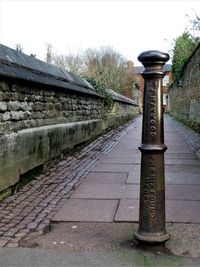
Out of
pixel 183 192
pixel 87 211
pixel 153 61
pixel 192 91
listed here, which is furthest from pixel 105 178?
pixel 192 91

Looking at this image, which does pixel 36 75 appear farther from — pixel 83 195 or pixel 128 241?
pixel 128 241

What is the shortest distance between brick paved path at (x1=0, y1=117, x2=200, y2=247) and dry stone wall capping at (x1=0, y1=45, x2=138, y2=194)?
0.37 m

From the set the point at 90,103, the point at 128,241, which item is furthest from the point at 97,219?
the point at 90,103

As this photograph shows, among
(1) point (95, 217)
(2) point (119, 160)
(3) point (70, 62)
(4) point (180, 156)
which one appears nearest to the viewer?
(1) point (95, 217)

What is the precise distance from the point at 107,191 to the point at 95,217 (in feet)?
4.47

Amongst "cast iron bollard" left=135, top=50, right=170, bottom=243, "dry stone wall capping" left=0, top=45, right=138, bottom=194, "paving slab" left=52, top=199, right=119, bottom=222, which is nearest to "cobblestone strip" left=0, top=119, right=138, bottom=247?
"paving slab" left=52, top=199, right=119, bottom=222

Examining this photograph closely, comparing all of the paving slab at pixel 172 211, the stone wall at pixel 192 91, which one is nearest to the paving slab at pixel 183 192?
the paving slab at pixel 172 211

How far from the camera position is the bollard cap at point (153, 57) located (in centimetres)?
352

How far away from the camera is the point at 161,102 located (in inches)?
142

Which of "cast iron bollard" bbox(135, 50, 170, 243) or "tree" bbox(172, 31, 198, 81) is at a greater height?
"tree" bbox(172, 31, 198, 81)

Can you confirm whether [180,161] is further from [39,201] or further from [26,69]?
[39,201]

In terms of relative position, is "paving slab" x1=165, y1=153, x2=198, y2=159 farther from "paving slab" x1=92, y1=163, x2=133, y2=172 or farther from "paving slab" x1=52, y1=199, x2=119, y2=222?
"paving slab" x1=52, y1=199, x2=119, y2=222

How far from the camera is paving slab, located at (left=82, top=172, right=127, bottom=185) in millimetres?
6613

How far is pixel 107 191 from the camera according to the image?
591cm
